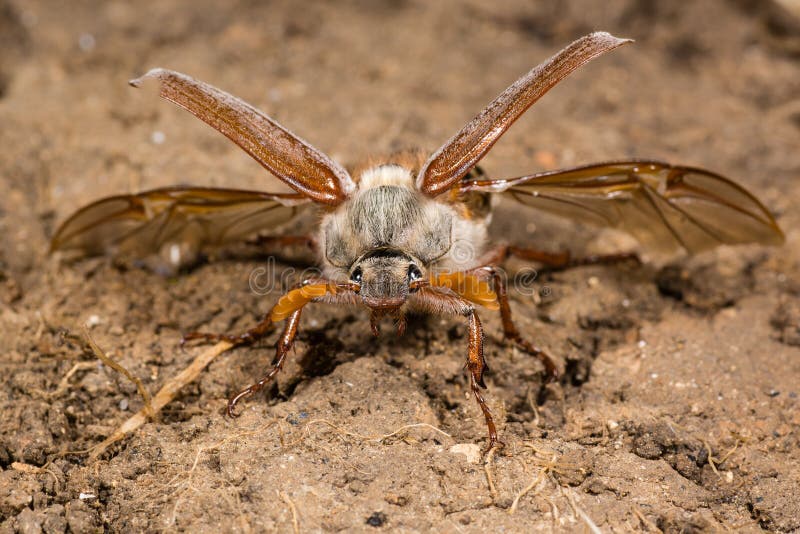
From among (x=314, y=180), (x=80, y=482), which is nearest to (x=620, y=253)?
(x=314, y=180)

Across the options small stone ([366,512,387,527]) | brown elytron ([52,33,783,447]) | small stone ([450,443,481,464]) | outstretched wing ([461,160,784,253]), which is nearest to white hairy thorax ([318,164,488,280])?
brown elytron ([52,33,783,447])

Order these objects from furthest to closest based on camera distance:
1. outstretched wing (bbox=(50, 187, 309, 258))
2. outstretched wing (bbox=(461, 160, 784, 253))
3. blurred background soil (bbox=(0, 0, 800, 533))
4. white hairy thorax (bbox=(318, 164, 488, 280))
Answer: outstretched wing (bbox=(50, 187, 309, 258)) < outstretched wing (bbox=(461, 160, 784, 253)) < white hairy thorax (bbox=(318, 164, 488, 280)) < blurred background soil (bbox=(0, 0, 800, 533))

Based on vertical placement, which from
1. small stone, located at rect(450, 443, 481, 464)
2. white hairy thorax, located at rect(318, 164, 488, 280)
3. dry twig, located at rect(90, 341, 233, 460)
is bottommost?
small stone, located at rect(450, 443, 481, 464)

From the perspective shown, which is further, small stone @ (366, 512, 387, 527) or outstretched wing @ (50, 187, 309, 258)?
outstretched wing @ (50, 187, 309, 258)

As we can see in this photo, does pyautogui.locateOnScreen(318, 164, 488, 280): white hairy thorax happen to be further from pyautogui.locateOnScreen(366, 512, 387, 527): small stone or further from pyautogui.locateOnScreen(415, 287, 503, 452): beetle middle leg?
pyautogui.locateOnScreen(366, 512, 387, 527): small stone

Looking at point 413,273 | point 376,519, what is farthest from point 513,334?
point 376,519

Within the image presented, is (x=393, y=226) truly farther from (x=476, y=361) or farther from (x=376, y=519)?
(x=376, y=519)

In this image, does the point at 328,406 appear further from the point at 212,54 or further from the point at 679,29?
the point at 679,29
